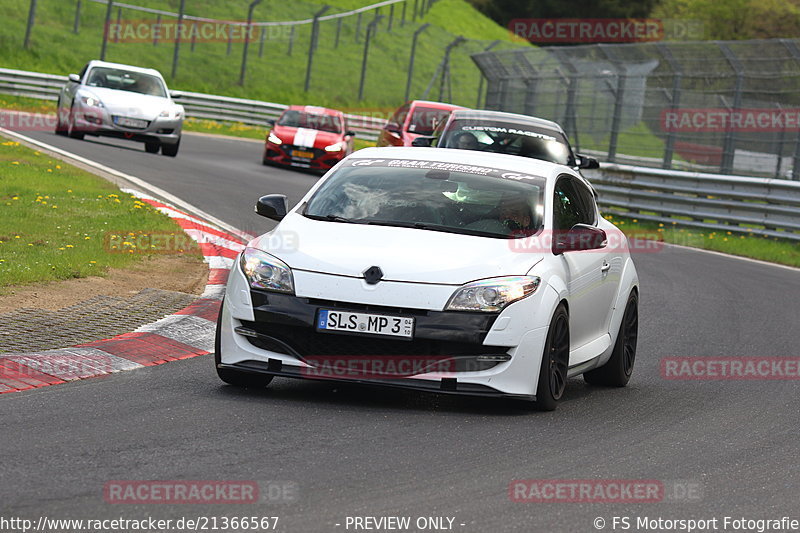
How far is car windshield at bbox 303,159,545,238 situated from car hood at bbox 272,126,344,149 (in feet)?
65.7

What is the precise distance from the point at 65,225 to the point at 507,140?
6.01m

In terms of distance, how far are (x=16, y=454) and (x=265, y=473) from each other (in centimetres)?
104

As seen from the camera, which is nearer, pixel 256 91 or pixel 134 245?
pixel 134 245

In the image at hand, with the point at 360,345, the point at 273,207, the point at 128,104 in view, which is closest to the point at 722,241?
the point at 128,104

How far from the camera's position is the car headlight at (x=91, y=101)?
24922 millimetres

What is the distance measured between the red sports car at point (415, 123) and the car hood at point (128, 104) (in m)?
4.01

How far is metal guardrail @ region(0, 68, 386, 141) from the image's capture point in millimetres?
38875

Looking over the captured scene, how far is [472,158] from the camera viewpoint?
352 inches

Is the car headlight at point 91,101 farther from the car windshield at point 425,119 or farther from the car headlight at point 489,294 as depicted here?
the car headlight at point 489,294

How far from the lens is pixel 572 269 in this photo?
8211 millimetres

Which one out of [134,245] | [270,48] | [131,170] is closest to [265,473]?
[134,245]

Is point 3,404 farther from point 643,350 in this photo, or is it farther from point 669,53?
point 669,53

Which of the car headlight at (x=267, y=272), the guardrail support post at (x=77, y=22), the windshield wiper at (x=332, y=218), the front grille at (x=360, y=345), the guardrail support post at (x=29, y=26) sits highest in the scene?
the guardrail support post at (x=77, y=22)

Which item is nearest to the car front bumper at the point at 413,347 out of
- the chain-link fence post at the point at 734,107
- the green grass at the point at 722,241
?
the green grass at the point at 722,241
